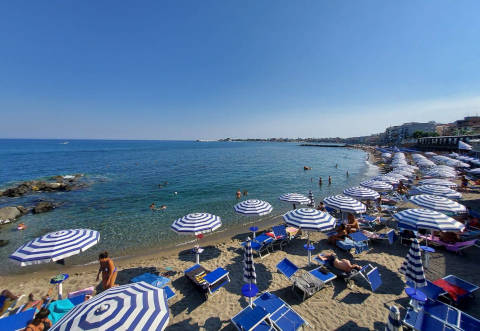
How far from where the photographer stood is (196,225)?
832 centimetres

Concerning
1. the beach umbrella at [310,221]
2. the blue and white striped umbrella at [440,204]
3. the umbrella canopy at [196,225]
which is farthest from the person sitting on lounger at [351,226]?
the umbrella canopy at [196,225]

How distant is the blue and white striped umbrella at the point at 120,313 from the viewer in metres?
3.41

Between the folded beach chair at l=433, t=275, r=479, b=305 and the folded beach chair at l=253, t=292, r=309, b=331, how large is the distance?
444 cm

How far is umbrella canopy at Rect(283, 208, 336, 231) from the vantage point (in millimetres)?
7582

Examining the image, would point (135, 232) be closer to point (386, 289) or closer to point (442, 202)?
point (386, 289)

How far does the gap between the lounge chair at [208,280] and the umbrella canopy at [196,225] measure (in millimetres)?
1474

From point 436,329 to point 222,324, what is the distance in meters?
5.27

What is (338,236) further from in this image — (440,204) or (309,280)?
(440,204)

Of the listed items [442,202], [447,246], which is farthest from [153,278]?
[442,202]

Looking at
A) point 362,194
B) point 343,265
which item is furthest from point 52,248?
point 362,194

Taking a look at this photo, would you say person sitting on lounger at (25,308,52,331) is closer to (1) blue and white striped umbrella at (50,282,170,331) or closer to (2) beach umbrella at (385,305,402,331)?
(1) blue and white striped umbrella at (50,282,170,331)

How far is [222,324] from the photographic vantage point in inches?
224

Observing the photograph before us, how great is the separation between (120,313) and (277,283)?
18.1ft

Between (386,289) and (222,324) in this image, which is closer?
(222,324)
